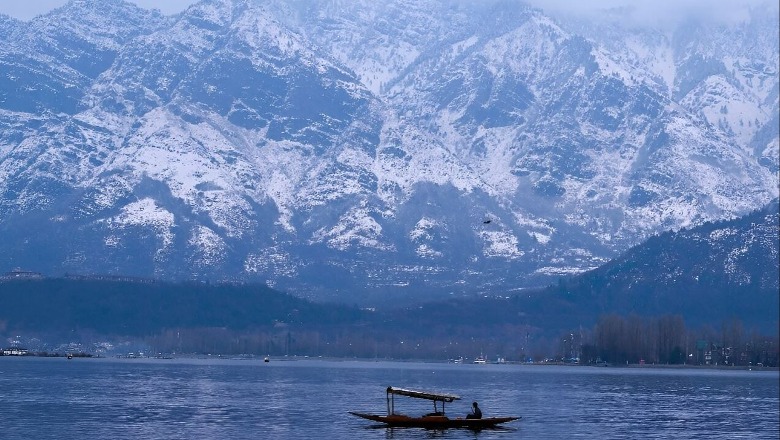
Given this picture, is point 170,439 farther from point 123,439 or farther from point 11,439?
point 11,439

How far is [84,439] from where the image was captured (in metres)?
199

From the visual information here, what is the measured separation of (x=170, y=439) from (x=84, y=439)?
1031 cm

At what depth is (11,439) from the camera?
19588 cm

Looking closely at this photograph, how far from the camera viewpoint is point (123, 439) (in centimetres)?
19925

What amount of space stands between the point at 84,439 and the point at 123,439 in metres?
4.66

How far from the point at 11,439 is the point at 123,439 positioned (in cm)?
1317

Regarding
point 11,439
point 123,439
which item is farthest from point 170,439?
point 11,439

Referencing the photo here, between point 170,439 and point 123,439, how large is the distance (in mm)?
5648
